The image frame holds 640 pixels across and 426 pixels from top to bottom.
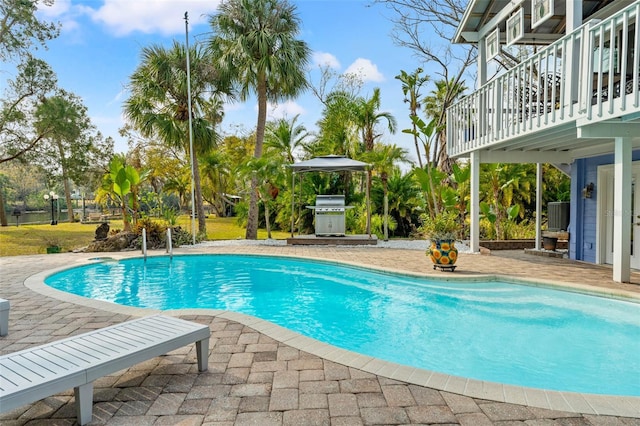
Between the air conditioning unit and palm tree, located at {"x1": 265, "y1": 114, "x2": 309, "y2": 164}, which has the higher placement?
palm tree, located at {"x1": 265, "y1": 114, "x2": 309, "y2": 164}

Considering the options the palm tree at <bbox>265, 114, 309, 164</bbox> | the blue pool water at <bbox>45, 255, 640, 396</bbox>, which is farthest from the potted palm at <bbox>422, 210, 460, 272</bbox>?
the palm tree at <bbox>265, 114, 309, 164</bbox>

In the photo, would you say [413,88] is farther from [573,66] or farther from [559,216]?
[573,66]

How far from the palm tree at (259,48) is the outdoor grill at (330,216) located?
3036 millimetres

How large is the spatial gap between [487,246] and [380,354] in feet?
28.0

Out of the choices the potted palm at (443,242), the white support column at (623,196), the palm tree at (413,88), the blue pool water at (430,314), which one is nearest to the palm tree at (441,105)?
the palm tree at (413,88)

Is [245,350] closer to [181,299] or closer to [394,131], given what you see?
[181,299]

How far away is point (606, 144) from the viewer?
9.12 metres

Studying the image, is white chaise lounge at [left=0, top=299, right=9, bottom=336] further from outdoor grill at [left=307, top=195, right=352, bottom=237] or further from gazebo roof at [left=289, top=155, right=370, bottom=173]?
outdoor grill at [left=307, top=195, right=352, bottom=237]

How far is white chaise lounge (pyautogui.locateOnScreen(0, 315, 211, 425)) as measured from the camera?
2.50 m

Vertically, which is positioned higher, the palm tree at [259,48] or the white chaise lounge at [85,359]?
the palm tree at [259,48]

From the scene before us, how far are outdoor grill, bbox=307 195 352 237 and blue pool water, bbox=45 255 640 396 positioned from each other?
4.03 meters

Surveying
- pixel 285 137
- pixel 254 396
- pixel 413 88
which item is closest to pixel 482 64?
pixel 413 88

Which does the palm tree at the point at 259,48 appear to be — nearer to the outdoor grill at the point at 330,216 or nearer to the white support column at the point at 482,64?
the outdoor grill at the point at 330,216

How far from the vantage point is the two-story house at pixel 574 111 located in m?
6.54
